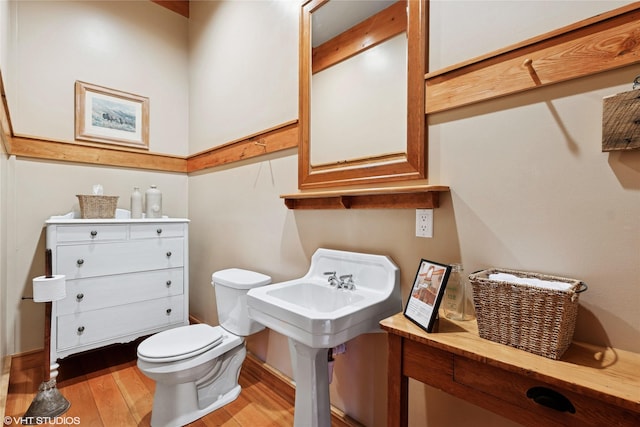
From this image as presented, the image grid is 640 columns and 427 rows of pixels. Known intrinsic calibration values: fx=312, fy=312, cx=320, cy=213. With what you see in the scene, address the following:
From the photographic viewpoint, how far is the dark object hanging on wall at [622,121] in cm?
87

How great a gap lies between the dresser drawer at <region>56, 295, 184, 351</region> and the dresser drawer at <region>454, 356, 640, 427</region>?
7.45 ft

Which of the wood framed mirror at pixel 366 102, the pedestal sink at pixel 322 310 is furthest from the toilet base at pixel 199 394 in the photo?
the wood framed mirror at pixel 366 102

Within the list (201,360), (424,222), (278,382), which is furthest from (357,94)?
(278,382)

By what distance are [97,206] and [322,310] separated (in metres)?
1.93

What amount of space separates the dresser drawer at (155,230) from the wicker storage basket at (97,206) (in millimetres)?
267

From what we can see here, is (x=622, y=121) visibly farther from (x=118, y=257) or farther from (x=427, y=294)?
(x=118, y=257)

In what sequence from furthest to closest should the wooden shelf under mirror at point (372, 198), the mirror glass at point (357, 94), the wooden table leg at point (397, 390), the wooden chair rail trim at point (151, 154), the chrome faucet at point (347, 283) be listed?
the wooden chair rail trim at point (151, 154) → the chrome faucet at point (347, 283) → the mirror glass at point (357, 94) → the wooden shelf under mirror at point (372, 198) → the wooden table leg at point (397, 390)

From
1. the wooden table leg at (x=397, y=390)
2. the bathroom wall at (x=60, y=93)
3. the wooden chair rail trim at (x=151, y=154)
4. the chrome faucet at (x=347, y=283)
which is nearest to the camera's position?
the wooden table leg at (x=397, y=390)

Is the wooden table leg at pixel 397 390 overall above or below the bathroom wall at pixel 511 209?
below

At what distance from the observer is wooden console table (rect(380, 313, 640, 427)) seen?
71 cm

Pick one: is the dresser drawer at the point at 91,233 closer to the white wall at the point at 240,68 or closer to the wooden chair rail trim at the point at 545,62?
the white wall at the point at 240,68

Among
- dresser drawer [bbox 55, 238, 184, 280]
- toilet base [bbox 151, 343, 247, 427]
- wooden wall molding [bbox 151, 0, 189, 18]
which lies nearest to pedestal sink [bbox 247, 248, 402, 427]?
toilet base [bbox 151, 343, 247, 427]

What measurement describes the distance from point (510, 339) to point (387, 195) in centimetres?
76

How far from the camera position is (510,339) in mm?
910
